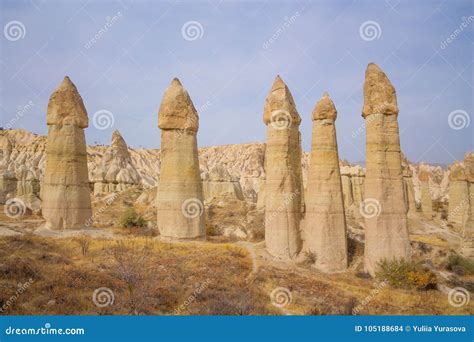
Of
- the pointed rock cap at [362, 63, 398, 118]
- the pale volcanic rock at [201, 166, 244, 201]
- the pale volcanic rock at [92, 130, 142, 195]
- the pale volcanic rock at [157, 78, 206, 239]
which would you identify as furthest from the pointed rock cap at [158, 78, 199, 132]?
the pale volcanic rock at [92, 130, 142, 195]

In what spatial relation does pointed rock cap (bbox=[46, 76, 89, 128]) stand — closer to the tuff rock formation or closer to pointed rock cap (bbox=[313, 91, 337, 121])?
pointed rock cap (bbox=[313, 91, 337, 121])

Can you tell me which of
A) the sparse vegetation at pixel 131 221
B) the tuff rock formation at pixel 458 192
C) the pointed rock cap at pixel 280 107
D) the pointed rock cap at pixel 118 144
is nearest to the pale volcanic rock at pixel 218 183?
the pointed rock cap at pixel 118 144

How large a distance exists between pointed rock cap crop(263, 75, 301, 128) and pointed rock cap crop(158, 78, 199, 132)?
360 centimetres

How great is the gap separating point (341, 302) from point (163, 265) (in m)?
6.52

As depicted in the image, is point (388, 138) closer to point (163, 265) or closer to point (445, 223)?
point (163, 265)

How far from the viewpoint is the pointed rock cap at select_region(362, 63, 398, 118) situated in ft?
53.7

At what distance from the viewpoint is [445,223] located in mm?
37562

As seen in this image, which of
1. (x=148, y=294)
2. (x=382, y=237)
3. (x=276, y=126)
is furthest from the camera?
(x=276, y=126)

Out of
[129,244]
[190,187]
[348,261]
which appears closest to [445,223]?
[348,261]

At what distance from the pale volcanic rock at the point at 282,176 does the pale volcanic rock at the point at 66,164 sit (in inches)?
388

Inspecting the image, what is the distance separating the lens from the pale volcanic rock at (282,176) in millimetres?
17562

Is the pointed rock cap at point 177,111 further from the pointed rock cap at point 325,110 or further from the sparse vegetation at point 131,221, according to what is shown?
the sparse vegetation at point 131,221

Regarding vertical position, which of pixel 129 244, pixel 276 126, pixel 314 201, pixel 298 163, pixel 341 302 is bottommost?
pixel 341 302

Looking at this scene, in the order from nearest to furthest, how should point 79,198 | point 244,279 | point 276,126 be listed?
point 244,279 → point 276,126 → point 79,198
